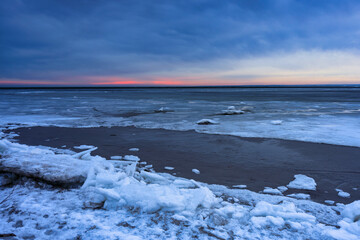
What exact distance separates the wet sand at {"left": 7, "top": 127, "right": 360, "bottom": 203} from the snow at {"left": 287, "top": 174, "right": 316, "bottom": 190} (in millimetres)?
95

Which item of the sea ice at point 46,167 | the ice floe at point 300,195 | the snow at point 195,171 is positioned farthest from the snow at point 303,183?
the sea ice at point 46,167

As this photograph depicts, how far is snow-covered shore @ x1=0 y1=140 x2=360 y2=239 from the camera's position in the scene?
2.43 metres

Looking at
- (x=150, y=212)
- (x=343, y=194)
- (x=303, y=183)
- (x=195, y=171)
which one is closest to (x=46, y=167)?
(x=150, y=212)

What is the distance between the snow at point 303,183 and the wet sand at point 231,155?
10 cm

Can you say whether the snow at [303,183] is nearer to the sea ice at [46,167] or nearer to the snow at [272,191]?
the snow at [272,191]

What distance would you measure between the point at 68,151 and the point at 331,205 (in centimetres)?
538

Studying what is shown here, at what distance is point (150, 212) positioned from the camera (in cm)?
280

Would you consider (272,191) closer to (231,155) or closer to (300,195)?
(300,195)

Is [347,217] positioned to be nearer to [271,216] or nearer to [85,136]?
[271,216]

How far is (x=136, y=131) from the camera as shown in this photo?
8070mm

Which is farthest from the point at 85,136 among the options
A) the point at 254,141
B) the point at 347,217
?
the point at 347,217

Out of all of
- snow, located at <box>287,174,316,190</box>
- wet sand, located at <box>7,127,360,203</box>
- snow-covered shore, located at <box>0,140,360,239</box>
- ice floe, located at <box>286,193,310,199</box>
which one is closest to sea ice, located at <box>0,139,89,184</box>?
snow-covered shore, located at <box>0,140,360,239</box>

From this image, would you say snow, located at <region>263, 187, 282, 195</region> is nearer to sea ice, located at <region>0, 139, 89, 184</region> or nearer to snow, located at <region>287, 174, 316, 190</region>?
snow, located at <region>287, 174, 316, 190</region>

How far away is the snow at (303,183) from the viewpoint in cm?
374
